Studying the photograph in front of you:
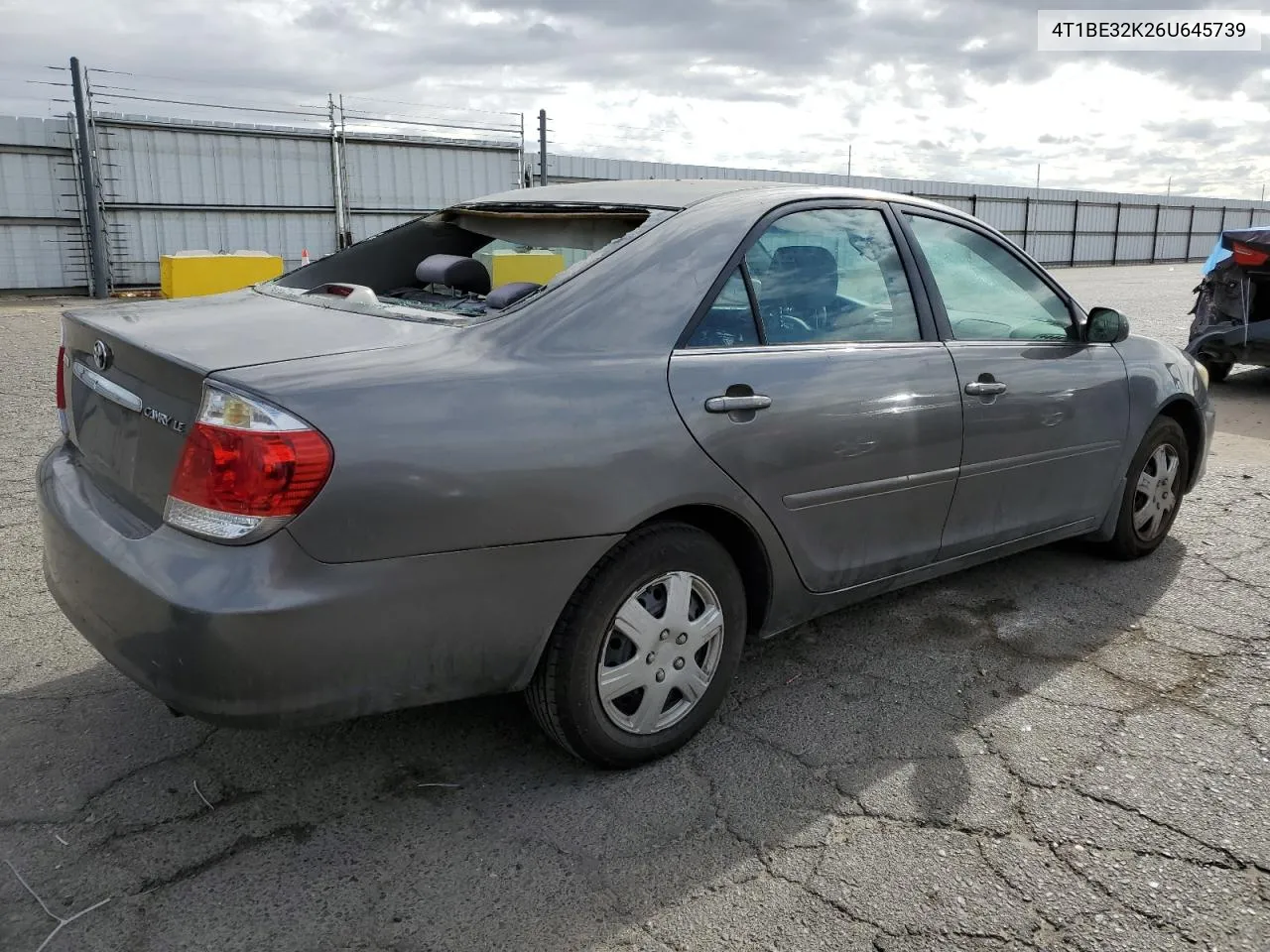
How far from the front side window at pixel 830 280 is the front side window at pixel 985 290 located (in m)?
0.20

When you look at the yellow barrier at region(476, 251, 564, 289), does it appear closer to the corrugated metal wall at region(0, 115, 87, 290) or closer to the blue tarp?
the blue tarp

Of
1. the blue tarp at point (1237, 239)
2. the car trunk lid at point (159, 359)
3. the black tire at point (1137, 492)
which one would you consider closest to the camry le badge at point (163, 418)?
the car trunk lid at point (159, 359)

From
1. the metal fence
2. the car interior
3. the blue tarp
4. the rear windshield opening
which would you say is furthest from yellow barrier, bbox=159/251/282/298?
the car interior

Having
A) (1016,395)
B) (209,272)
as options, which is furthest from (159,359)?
(209,272)

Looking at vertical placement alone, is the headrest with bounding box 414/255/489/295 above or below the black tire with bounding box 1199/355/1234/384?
above

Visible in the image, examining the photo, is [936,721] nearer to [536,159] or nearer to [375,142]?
[375,142]

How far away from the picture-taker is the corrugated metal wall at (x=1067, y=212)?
27500mm

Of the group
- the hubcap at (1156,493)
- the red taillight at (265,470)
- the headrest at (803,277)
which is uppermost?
the headrest at (803,277)

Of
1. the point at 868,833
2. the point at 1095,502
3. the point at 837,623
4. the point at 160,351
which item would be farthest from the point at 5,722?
the point at 1095,502

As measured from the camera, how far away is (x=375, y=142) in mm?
21672

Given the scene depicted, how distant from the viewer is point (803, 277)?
123 inches

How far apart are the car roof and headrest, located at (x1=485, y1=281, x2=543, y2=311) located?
459 millimetres

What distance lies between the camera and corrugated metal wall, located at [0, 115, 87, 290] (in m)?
18.1

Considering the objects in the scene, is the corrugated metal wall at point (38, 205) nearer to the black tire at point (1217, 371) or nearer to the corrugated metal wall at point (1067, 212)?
the corrugated metal wall at point (1067, 212)
